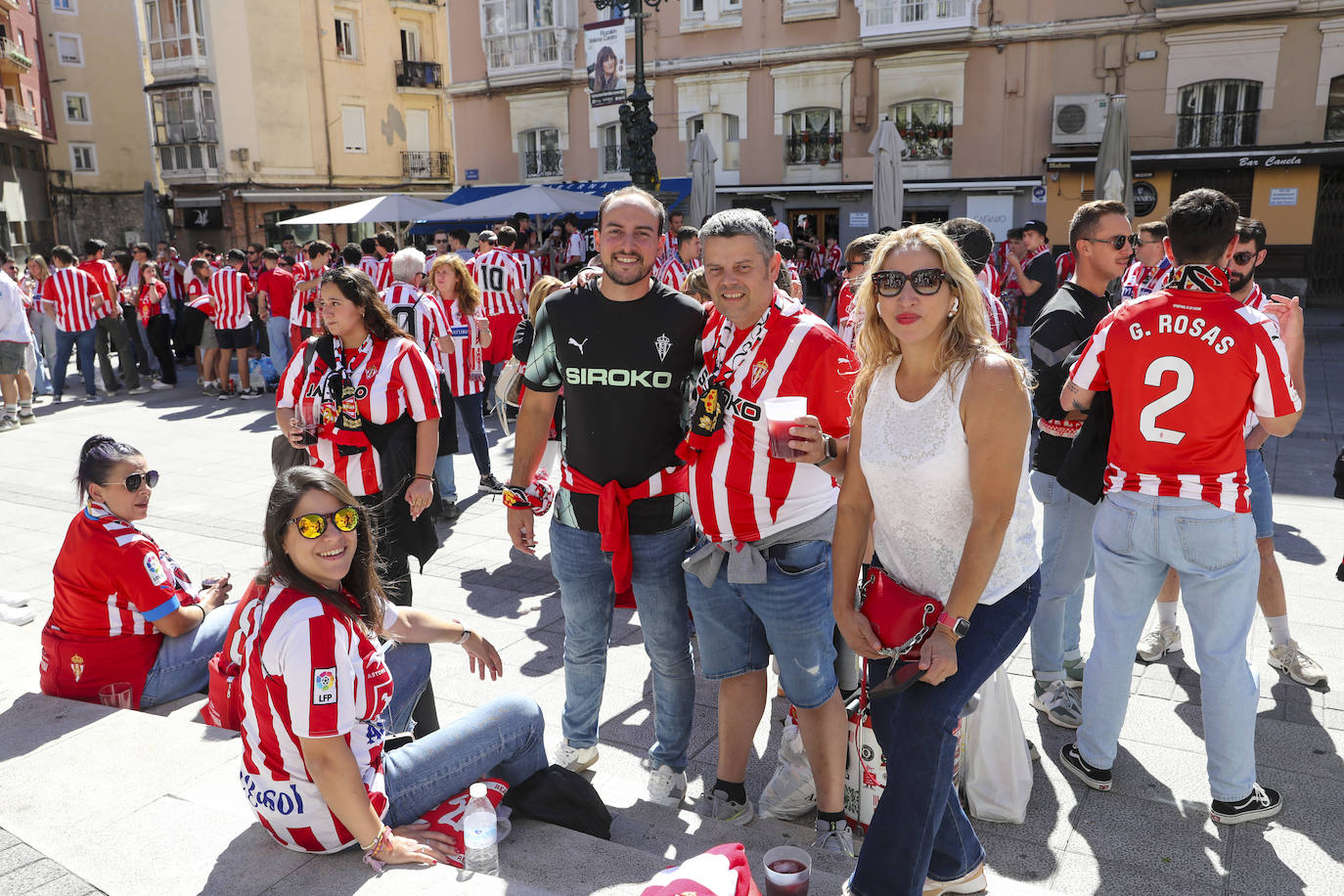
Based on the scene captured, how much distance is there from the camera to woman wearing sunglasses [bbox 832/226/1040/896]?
7.75 ft

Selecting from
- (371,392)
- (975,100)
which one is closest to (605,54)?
(975,100)

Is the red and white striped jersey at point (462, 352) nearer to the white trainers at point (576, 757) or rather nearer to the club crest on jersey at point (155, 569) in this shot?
the club crest on jersey at point (155, 569)

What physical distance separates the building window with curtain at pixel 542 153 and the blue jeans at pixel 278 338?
15.4 meters

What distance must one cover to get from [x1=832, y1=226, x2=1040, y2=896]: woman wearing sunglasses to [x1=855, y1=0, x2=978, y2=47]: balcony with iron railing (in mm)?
21029

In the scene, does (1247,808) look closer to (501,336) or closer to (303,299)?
(501,336)

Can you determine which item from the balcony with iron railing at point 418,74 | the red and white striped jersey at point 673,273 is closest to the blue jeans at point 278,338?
the red and white striped jersey at point 673,273

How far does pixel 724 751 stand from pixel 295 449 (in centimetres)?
279

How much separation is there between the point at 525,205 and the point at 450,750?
14.2 m

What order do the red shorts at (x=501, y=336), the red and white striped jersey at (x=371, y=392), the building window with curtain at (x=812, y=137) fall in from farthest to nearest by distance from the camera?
the building window with curtain at (x=812, y=137) < the red shorts at (x=501, y=336) < the red and white striped jersey at (x=371, y=392)

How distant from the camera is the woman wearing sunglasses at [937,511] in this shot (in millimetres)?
2361

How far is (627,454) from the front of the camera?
326 cm

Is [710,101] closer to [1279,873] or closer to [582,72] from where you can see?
[582,72]

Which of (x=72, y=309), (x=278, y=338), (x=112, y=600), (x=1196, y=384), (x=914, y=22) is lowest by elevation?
(x=112, y=600)

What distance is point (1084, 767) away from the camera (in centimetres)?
346
